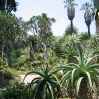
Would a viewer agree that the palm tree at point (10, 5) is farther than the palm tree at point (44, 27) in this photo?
No

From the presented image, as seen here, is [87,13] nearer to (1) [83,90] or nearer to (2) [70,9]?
(2) [70,9]

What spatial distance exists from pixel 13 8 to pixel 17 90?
81.4ft

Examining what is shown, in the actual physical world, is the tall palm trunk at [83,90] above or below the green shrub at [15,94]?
above

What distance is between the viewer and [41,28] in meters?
46.1

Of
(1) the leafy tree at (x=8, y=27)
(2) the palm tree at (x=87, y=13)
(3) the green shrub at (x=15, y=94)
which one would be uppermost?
(2) the palm tree at (x=87, y=13)

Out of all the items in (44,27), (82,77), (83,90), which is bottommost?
(83,90)

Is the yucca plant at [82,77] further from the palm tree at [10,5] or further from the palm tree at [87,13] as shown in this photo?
the palm tree at [87,13]

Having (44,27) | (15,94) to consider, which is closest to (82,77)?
(15,94)

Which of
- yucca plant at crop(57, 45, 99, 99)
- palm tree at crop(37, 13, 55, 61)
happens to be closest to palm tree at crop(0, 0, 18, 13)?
palm tree at crop(37, 13, 55, 61)

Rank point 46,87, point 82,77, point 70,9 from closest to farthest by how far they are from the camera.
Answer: point 82,77, point 46,87, point 70,9

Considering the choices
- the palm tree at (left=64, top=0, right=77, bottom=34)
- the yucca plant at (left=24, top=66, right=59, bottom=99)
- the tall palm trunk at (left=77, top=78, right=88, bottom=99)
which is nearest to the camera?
the tall palm trunk at (left=77, top=78, right=88, bottom=99)

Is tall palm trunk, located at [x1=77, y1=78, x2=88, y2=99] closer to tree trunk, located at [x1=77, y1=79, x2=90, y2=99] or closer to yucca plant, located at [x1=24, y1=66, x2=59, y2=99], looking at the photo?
tree trunk, located at [x1=77, y1=79, x2=90, y2=99]

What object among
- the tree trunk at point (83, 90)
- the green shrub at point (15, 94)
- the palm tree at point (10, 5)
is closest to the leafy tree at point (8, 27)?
the palm tree at point (10, 5)

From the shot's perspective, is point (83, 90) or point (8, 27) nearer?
point (83, 90)
